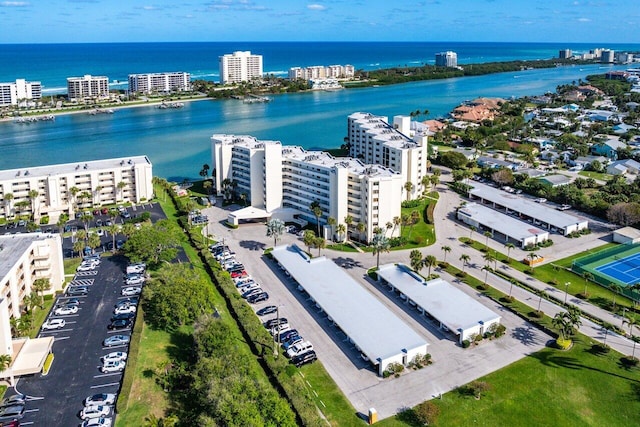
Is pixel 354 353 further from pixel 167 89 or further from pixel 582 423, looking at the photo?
pixel 167 89

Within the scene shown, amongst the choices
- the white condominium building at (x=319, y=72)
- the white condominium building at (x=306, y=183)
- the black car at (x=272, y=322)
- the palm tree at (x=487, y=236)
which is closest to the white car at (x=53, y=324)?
the black car at (x=272, y=322)

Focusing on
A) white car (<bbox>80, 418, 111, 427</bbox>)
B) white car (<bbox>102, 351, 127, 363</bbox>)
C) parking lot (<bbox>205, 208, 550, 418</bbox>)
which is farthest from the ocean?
white car (<bbox>80, 418, 111, 427</bbox>)

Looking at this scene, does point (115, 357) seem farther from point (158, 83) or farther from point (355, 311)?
point (158, 83)

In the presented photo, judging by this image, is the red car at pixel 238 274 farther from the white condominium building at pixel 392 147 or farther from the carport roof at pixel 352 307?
the white condominium building at pixel 392 147

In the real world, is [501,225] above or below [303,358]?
above

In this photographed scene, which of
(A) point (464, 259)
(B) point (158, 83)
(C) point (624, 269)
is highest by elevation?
(B) point (158, 83)

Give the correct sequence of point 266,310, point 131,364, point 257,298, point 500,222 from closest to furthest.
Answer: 1. point 131,364
2. point 266,310
3. point 257,298
4. point 500,222

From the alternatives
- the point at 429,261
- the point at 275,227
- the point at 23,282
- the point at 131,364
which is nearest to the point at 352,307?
the point at 429,261
